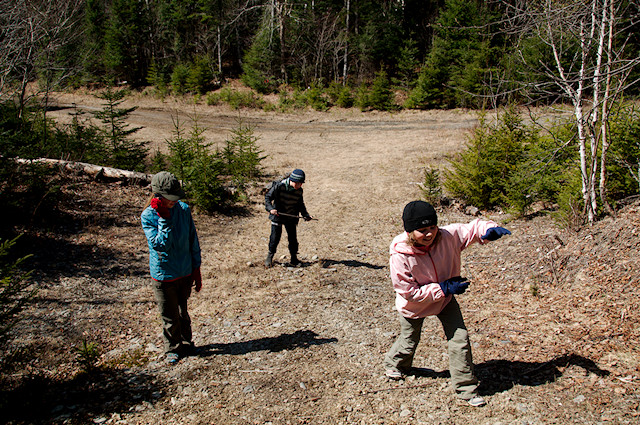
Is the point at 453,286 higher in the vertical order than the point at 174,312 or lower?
higher

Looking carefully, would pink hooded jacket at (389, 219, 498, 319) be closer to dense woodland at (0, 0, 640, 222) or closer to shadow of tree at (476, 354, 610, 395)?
shadow of tree at (476, 354, 610, 395)

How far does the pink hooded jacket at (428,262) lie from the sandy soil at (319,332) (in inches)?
43.9

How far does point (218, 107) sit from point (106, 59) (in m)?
14.1

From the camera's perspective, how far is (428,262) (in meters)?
3.71

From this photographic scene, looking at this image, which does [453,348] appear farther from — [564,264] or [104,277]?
[104,277]

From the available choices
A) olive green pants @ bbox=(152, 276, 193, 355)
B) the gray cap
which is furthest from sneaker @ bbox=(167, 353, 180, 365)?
the gray cap

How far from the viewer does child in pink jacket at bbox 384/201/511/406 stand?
352cm

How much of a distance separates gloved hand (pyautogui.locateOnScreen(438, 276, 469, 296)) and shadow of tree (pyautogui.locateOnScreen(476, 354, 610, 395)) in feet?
3.92

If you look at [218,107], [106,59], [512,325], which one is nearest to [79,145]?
[512,325]

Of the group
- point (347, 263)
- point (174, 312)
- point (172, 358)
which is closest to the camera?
point (174, 312)

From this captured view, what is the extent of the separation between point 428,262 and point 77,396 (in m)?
3.61

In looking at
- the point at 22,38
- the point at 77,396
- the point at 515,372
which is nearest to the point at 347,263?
the point at 515,372

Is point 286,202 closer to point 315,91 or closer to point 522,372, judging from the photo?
point 522,372

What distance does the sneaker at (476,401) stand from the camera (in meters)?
3.78
